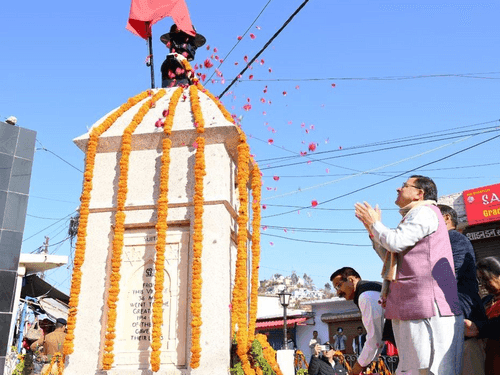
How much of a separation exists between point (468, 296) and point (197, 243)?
257 centimetres

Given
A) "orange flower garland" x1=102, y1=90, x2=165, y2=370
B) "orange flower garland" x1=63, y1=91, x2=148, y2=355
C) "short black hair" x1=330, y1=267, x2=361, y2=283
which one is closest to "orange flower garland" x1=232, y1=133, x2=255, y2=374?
"orange flower garland" x1=102, y1=90, x2=165, y2=370

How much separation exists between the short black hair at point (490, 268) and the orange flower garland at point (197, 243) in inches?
99.9

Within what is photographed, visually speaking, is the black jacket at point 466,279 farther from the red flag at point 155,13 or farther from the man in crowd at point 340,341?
the man in crowd at point 340,341

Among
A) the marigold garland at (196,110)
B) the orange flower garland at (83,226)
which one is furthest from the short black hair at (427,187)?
the orange flower garland at (83,226)

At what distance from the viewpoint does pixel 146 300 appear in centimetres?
497

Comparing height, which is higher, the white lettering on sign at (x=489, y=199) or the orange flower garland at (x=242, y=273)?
the white lettering on sign at (x=489, y=199)

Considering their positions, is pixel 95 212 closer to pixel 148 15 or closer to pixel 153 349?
pixel 153 349

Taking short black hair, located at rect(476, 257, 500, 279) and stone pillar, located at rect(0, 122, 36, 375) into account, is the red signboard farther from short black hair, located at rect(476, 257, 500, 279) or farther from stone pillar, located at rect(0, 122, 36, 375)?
stone pillar, located at rect(0, 122, 36, 375)

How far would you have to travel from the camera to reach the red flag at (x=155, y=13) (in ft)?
21.6

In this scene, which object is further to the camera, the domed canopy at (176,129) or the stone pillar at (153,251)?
the domed canopy at (176,129)

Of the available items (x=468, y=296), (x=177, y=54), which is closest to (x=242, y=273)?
(x=468, y=296)

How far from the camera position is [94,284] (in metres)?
5.04

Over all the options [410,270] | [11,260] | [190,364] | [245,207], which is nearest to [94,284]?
[190,364]

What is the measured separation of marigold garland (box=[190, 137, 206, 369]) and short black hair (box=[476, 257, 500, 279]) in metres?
2.54
